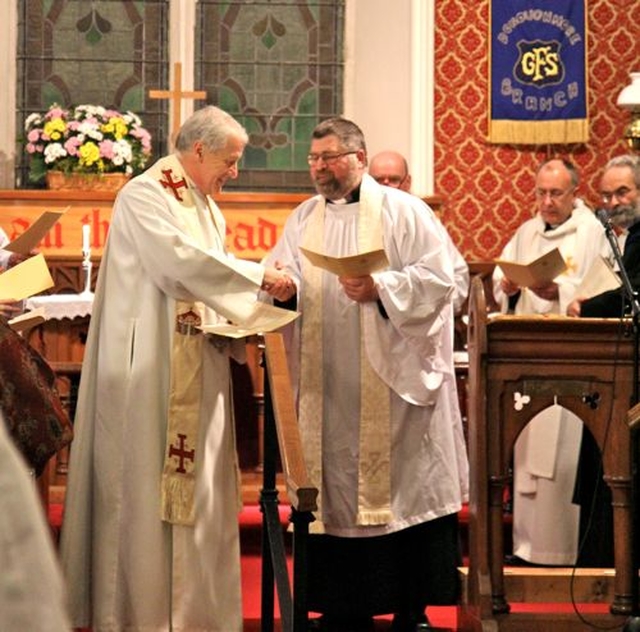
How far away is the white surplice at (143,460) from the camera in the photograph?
16.6 feet

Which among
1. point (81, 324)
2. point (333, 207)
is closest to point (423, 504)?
point (333, 207)

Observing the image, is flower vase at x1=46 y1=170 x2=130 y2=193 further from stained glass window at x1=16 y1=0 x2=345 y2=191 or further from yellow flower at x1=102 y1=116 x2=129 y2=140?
stained glass window at x1=16 y1=0 x2=345 y2=191

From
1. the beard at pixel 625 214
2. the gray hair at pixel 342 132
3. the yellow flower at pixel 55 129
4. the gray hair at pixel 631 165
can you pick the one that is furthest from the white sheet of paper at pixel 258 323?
the yellow flower at pixel 55 129

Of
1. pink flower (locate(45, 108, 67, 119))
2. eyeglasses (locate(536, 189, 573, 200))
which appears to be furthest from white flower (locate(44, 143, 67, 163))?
eyeglasses (locate(536, 189, 573, 200))

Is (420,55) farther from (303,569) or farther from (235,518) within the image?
(303,569)

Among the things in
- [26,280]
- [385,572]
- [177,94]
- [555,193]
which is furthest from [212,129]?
[177,94]

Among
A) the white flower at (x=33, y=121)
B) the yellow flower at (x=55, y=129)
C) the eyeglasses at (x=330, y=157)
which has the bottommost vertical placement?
the eyeglasses at (x=330, y=157)

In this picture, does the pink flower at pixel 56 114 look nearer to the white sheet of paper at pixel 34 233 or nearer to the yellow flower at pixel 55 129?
the yellow flower at pixel 55 129

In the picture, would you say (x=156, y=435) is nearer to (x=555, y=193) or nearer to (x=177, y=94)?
(x=555, y=193)

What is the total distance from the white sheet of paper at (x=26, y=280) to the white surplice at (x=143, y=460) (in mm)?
349

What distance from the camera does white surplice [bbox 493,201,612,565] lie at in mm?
6648

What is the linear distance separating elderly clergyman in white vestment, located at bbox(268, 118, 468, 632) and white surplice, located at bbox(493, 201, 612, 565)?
117cm

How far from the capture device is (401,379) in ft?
18.0

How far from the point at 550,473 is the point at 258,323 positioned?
2419mm
